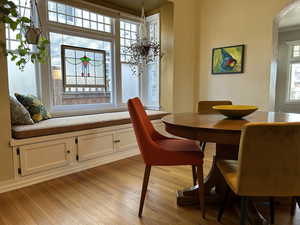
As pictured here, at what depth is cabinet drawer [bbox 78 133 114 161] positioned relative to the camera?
2.67m

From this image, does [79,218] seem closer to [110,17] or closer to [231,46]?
[110,17]

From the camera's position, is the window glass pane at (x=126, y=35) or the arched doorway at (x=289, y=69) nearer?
the window glass pane at (x=126, y=35)

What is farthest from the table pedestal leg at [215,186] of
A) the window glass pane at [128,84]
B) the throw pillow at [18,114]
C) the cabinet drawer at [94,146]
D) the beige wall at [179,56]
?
the window glass pane at [128,84]

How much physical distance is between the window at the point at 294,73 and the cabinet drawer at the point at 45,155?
6115 millimetres

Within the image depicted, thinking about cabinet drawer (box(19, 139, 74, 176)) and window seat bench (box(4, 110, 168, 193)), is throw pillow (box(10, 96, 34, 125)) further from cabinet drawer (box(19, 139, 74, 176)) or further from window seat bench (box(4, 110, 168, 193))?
cabinet drawer (box(19, 139, 74, 176))

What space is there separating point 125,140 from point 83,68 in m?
1.31

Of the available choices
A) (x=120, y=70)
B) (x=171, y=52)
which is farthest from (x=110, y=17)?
(x=171, y=52)

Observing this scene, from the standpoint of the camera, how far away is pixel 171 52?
376 cm

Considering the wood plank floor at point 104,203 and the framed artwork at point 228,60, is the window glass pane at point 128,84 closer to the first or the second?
the framed artwork at point 228,60

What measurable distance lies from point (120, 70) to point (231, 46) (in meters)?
1.94

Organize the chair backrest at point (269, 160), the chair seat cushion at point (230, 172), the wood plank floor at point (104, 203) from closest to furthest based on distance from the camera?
the chair backrest at point (269, 160) < the chair seat cushion at point (230, 172) < the wood plank floor at point (104, 203)

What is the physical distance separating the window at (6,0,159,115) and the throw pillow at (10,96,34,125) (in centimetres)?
50

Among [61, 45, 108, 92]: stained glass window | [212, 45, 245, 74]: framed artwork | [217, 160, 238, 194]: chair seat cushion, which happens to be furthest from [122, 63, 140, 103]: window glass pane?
[217, 160, 238, 194]: chair seat cushion

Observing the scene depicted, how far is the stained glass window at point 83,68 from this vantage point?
125 inches
